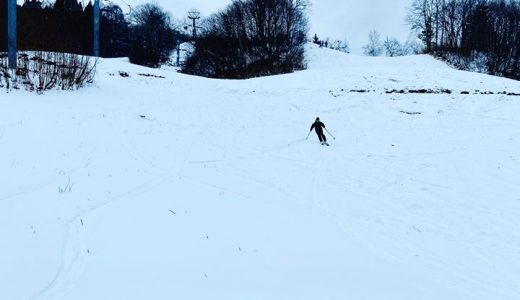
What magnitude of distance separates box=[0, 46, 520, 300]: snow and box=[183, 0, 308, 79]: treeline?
114 ft

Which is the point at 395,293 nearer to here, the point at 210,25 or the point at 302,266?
the point at 302,266

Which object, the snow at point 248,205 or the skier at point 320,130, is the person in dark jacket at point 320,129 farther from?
the snow at point 248,205

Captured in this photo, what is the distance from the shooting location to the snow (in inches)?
206

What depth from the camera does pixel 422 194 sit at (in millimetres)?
9727

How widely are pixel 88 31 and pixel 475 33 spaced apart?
4475 cm

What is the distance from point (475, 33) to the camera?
51.1m

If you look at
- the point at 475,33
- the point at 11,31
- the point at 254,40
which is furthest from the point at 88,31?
the point at 475,33

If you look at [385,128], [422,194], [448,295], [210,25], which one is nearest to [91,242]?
[448,295]

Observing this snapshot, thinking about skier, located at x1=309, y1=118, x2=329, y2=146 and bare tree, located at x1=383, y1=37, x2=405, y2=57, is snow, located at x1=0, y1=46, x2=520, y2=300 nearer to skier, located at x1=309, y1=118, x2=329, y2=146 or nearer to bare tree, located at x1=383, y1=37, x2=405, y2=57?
skier, located at x1=309, y1=118, x2=329, y2=146

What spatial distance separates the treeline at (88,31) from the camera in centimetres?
2286

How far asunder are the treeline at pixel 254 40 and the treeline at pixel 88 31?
36.0ft

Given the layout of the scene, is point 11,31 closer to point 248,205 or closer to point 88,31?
point 248,205

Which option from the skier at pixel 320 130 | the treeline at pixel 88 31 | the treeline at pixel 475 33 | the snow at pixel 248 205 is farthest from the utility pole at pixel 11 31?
the treeline at pixel 475 33

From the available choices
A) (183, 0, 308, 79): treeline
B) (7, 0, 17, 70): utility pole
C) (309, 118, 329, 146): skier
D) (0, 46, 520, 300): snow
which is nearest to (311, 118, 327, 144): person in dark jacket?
(309, 118, 329, 146): skier
